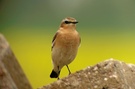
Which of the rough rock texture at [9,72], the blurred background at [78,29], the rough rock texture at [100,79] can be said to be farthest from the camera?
the blurred background at [78,29]

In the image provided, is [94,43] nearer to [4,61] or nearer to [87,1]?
[87,1]

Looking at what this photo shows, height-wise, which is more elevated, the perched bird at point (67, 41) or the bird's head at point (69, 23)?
the bird's head at point (69, 23)

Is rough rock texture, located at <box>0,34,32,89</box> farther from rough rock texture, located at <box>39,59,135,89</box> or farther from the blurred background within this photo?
the blurred background

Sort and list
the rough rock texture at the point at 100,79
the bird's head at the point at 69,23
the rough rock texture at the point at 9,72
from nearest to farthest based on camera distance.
→ the rough rock texture at the point at 100,79, the rough rock texture at the point at 9,72, the bird's head at the point at 69,23

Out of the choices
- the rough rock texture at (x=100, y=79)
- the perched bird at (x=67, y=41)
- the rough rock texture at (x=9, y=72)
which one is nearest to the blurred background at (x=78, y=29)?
the perched bird at (x=67, y=41)

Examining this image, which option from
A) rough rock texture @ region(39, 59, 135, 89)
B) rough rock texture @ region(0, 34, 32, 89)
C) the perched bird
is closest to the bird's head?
the perched bird

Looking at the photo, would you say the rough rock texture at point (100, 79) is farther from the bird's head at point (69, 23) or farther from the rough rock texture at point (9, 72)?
the bird's head at point (69, 23)
